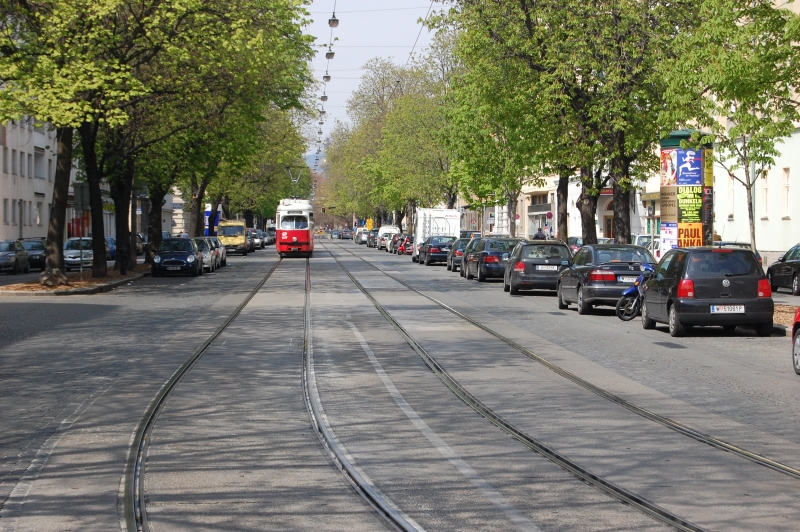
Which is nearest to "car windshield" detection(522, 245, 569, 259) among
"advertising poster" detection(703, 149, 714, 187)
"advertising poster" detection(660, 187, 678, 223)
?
"advertising poster" detection(660, 187, 678, 223)

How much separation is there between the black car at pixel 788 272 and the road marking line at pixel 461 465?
A: 71.8ft

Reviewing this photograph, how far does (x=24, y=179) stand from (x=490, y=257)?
39.8m

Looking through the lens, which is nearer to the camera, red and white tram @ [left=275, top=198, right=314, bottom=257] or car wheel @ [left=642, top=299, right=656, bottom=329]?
car wheel @ [left=642, top=299, right=656, bottom=329]

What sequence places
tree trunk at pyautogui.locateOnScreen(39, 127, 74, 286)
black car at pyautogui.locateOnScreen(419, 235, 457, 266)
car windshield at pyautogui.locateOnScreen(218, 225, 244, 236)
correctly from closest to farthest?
tree trunk at pyautogui.locateOnScreen(39, 127, 74, 286), black car at pyautogui.locateOnScreen(419, 235, 457, 266), car windshield at pyautogui.locateOnScreen(218, 225, 244, 236)

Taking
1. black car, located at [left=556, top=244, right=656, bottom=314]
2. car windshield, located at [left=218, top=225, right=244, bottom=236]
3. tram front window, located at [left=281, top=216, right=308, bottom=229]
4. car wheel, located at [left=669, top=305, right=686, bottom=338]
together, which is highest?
tram front window, located at [left=281, top=216, right=308, bottom=229]

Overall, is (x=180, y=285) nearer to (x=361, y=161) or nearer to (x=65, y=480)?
(x=65, y=480)

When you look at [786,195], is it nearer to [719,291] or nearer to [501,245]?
[501,245]

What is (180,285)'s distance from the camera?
36062mm

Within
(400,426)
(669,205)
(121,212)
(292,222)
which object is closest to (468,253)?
(121,212)

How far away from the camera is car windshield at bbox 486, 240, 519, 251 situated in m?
38.4

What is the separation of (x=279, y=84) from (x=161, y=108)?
6476mm

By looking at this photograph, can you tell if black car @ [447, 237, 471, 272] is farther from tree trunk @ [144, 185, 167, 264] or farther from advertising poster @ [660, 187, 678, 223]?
advertising poster @ [660, 187, 678, 223]

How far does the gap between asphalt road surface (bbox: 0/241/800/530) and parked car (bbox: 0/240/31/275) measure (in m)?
27.3

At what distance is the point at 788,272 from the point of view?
106 feet
